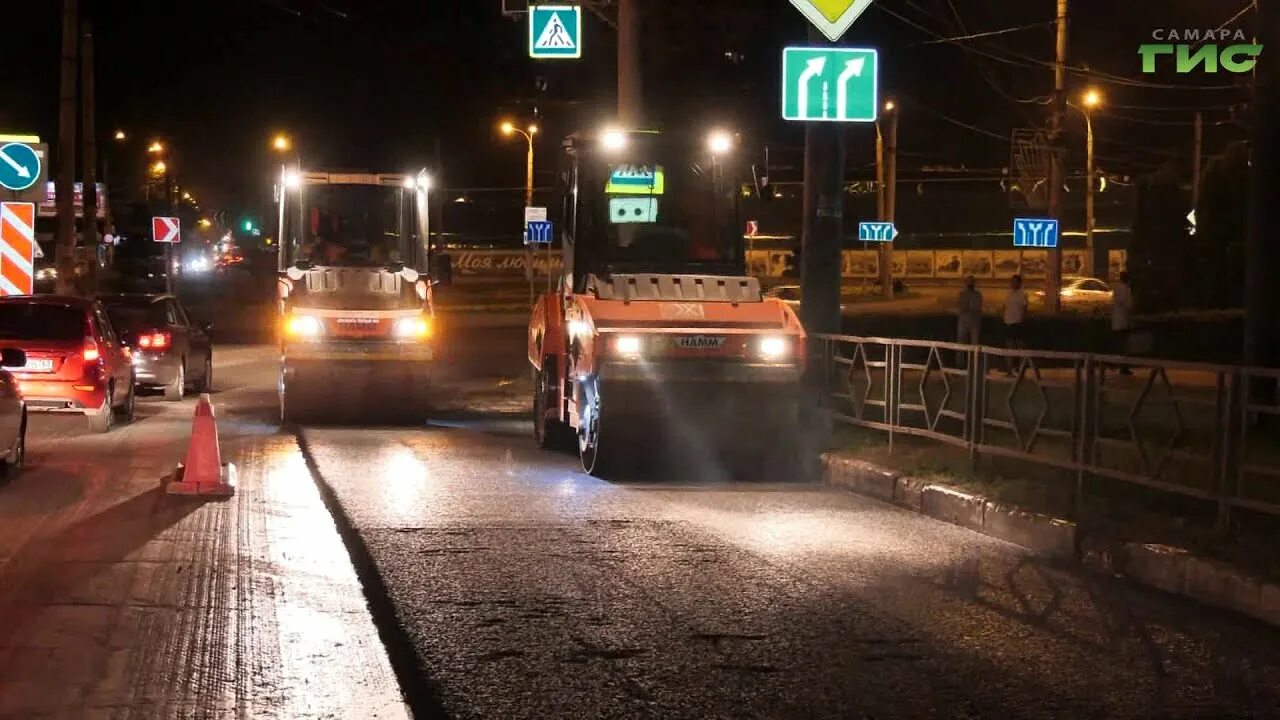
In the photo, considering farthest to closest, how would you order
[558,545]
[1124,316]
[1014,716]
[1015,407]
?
1. [1124,316]
2. [1015,407]
3. [558,545]
4. [1014,716]

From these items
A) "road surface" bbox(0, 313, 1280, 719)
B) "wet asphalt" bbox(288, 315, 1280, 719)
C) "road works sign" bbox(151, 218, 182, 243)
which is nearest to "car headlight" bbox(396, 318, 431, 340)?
"road surface" bbox(0, 313, 1280, 719)

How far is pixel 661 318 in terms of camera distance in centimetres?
1374

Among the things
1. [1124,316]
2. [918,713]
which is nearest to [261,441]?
[918,713]

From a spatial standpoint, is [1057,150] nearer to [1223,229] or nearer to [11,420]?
[1223,229]

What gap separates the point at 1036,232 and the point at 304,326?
58.6 feet

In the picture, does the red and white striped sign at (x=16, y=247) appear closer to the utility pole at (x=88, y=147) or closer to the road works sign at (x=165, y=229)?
the utility pole at (x=88, y=147)

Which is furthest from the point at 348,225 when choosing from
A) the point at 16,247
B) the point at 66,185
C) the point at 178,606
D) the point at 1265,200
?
the point at 66,185

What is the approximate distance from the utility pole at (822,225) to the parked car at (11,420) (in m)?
8.36

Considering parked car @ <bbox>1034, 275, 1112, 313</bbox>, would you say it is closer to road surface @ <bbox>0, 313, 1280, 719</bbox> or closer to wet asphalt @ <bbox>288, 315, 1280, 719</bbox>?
road surface @ <bbox>0, 313, 1280, 719</bbox>

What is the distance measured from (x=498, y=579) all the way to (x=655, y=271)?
615cm

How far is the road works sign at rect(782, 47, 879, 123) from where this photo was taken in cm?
1627

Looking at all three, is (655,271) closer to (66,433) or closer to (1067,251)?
(66,433)

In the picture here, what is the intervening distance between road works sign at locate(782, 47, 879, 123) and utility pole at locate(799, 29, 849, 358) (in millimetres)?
537

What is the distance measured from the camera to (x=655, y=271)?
579 inches
